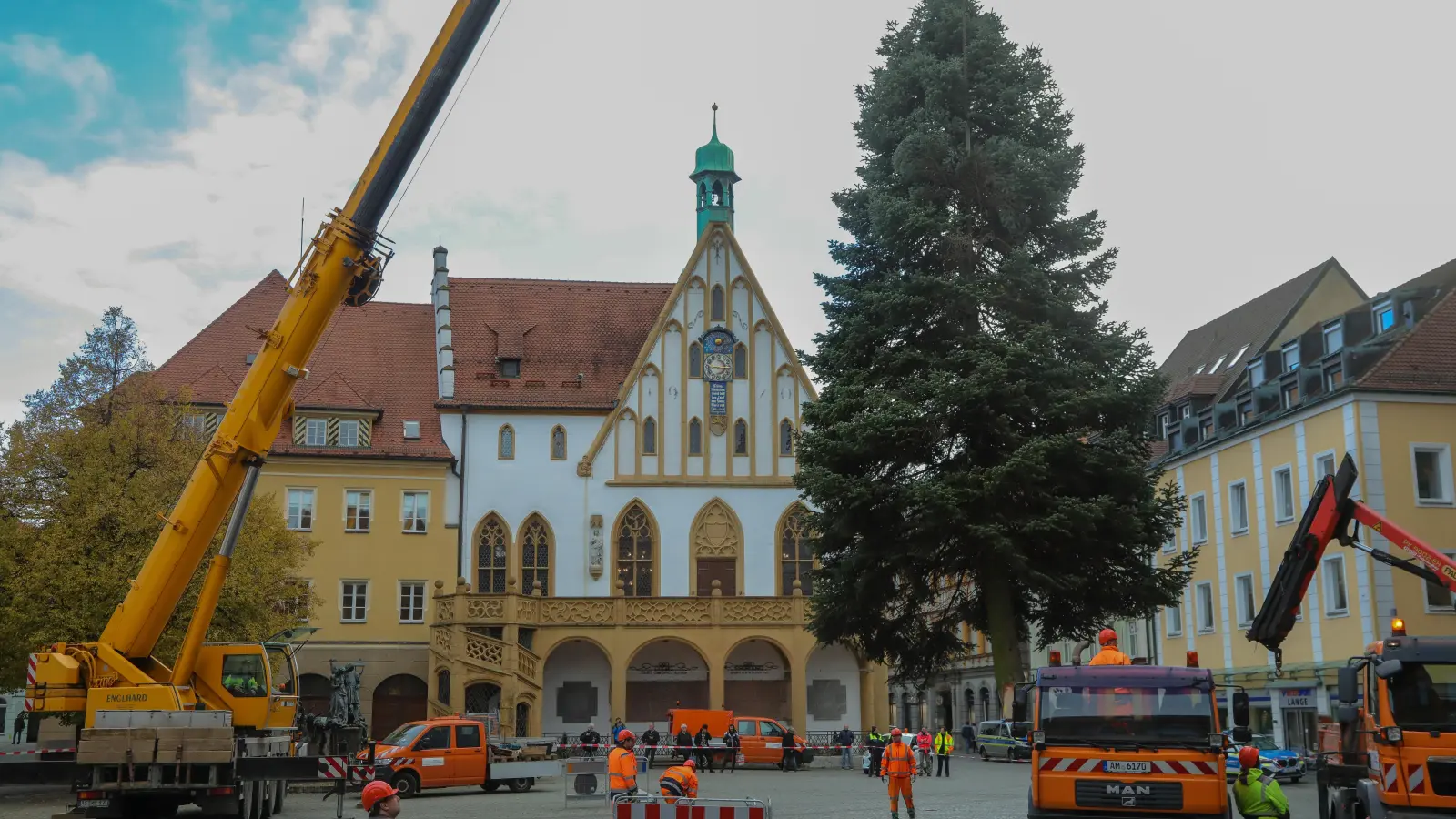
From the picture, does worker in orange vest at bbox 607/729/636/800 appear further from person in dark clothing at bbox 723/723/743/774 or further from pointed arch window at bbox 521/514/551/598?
pointed arch window at bbox 521/514/551/598

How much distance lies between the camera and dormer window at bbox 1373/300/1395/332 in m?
40.7

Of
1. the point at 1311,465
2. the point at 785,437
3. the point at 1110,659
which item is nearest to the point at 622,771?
the point at 1110,659

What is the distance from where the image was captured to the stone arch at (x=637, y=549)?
47.4 meters

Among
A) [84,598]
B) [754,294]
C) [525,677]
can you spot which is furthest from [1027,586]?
[754,294]

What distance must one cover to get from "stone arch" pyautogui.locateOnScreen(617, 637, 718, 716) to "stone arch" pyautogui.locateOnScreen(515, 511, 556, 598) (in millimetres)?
3958

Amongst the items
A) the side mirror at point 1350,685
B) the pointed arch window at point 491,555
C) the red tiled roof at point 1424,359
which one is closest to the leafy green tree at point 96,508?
the pointed arch window at point 491,555

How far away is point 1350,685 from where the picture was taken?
593 inches

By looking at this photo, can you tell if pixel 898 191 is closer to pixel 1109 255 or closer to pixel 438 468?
pixel 1109 255

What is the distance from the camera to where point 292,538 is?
115 ft

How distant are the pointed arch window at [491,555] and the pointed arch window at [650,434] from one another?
524cm

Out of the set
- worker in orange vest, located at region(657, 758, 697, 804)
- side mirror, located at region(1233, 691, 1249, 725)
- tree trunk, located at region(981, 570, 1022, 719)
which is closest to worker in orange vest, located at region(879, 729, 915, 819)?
side mirror, located at region(1233, 691, 1249, 725)

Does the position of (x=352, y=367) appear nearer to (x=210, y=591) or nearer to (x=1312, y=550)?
(x=210, y=591)

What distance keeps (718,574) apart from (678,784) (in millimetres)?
35087

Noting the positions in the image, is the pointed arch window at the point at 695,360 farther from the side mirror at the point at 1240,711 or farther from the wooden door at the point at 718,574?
the side mirror at the point at 1240,711
